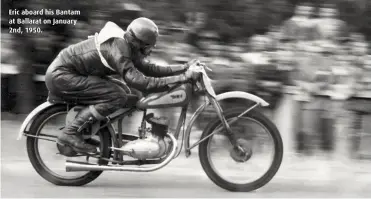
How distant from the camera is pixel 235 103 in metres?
5.73

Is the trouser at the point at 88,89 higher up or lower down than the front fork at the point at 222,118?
higher up

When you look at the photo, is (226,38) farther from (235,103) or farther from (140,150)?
(140,150)

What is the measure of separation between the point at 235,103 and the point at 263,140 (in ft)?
2.44

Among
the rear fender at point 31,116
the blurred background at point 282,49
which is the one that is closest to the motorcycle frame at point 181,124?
the rear fender at point 31,116

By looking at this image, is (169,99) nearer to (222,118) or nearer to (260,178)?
(222,118)

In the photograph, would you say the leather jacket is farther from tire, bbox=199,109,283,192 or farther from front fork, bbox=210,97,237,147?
tire, bbox=199,109,283,192

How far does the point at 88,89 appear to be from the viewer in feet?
16.2

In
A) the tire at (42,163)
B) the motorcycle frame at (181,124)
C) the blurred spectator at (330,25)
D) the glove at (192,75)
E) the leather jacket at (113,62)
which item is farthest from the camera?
the blurred spectator at (330,25)

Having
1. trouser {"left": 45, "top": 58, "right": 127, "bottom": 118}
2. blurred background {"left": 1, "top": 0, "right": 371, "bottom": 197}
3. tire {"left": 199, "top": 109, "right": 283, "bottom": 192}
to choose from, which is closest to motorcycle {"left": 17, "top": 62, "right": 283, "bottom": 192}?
tire {"left": 199, "top": 109, "right": 283, "bottom": 192}

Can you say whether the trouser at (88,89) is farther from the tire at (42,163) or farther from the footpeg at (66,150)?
the footpeg at (66,150)

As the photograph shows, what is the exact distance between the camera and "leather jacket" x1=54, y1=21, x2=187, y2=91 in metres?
4.79

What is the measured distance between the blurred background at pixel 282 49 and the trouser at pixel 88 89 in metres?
1.39

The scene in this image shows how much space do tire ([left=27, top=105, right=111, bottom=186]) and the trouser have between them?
8.9 inches

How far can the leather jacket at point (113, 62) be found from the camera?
479 centimetres
